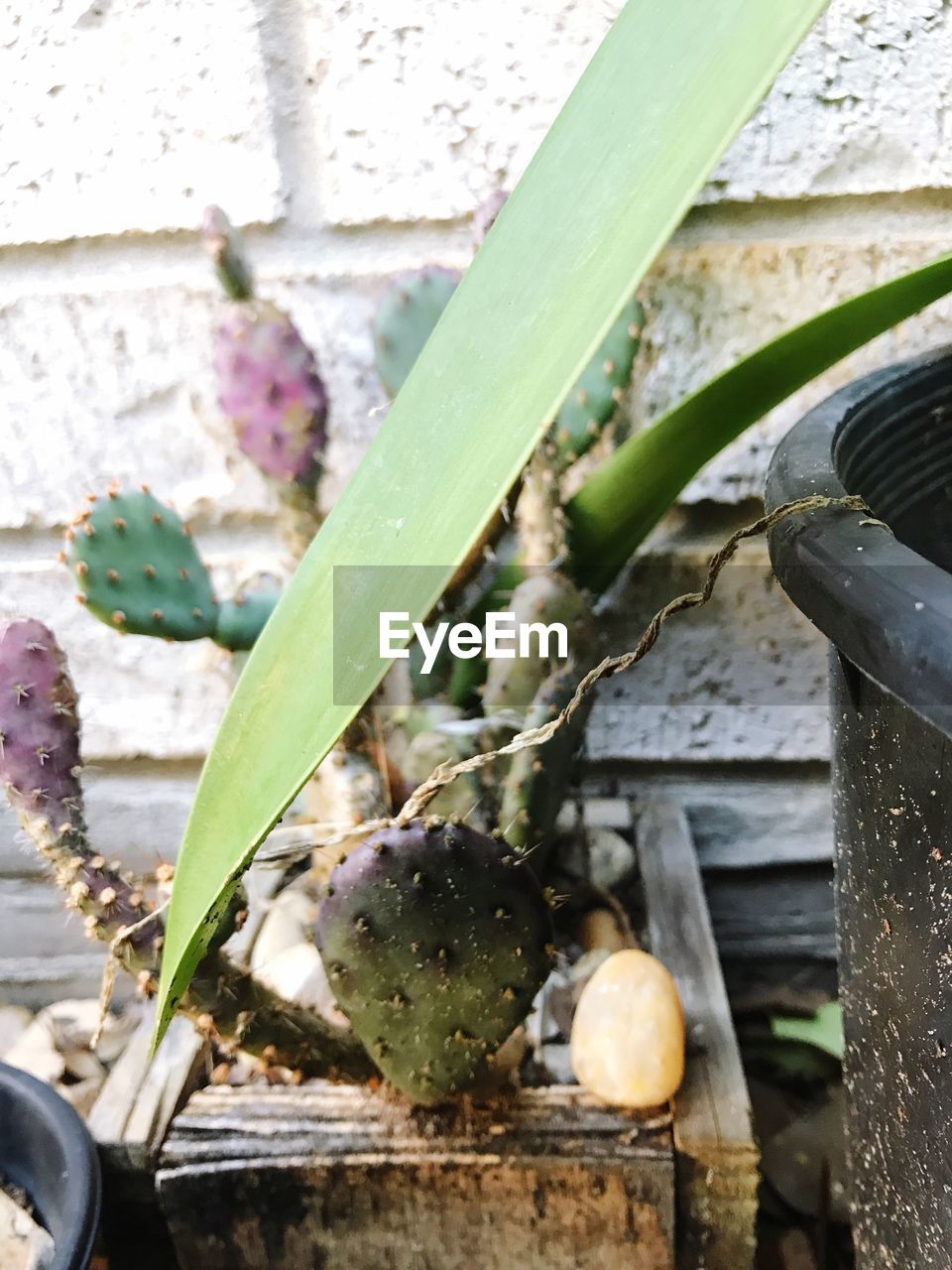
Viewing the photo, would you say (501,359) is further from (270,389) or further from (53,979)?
(53,979)

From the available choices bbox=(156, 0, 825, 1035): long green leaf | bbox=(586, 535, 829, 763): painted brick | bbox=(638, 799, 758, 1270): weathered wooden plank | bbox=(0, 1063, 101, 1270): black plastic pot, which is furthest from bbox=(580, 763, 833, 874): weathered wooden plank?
bbox=(156, 0, 825, 1035): long green leaf

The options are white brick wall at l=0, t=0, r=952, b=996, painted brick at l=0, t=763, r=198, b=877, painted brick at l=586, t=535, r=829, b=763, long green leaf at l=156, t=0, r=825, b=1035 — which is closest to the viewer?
long green leaf at l=156, t=0, r=825, b=1035

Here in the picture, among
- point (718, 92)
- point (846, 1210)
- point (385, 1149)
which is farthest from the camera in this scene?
point (846, 1210)

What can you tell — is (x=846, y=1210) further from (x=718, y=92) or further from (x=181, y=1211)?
(x=718, y=92)

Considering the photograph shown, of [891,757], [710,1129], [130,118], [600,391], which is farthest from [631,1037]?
[130,118]

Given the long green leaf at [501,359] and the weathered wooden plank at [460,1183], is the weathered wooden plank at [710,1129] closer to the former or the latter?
the weathered wooden plank at [460,1183]

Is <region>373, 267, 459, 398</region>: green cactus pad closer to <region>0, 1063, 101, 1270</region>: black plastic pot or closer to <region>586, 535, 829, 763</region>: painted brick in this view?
<region>586, 535, 829, 763</region>: painted brick

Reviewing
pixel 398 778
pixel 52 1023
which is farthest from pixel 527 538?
pixel 52 1023
